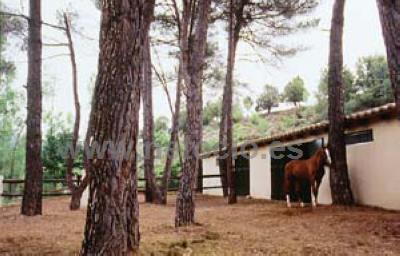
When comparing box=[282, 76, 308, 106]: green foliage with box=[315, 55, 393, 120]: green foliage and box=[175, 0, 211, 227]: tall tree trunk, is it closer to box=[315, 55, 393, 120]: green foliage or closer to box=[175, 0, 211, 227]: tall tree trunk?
box=[315, 55, 393, 120]: green foliage

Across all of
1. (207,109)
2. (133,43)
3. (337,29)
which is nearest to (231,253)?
(133,43)

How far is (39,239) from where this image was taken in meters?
5.53

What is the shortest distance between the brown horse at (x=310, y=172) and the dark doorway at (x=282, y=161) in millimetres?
948

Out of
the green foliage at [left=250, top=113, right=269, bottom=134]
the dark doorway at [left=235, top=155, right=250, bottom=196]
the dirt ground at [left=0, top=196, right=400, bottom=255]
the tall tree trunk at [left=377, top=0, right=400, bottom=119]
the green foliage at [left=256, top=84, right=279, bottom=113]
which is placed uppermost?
the green foliage at [left=256, top=84, right=279, bottom=113]

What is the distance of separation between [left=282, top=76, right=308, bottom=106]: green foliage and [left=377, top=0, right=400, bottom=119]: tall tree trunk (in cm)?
2459

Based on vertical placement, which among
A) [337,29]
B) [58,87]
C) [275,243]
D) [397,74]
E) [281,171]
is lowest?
[275,243]

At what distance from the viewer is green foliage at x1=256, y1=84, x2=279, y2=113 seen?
101ft

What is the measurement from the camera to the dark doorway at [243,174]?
15562 millimetres

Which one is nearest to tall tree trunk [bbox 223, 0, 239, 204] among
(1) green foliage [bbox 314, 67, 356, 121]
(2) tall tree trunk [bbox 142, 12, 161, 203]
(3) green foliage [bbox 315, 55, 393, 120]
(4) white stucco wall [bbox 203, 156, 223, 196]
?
(2) tall tree trunk [bbox 142, 12, 161, 203]

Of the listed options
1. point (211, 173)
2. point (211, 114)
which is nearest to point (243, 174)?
point (211, 173)

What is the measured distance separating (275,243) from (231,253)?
2.98ft

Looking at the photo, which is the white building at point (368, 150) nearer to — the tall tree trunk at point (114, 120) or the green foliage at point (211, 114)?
the tall tree trunk at point (114, 120)

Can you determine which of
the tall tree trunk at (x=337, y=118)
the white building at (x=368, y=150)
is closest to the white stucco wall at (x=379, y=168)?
the white building at (x=368, y=150)

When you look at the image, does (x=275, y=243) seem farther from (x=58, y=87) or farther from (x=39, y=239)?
(x=58, y=87)
